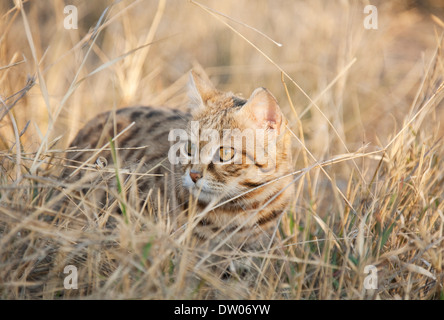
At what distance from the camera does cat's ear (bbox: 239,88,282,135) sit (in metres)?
2.74

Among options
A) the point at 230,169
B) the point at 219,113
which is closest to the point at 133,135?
the point at 219,113

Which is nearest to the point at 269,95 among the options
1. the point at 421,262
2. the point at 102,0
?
the point at 421,262

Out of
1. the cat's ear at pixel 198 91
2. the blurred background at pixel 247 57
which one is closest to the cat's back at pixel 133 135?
the cat's ear at pixel 198 91

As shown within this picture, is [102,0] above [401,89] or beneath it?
above

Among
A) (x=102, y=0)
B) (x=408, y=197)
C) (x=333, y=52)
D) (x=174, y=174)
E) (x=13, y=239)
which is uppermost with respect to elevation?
(x=102, y=0)

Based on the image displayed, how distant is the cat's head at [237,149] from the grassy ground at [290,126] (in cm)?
16

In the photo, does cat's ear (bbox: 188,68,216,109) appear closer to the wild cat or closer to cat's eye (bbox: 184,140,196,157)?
the wild cat

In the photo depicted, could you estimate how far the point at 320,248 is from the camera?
9.35 ft

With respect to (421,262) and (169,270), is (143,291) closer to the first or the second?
(169,270)

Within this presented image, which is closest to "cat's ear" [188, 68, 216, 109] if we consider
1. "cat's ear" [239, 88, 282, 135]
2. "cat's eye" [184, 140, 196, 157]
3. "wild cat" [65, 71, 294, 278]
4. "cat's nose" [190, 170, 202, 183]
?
"wild cat" [65, 71, 294, 278]

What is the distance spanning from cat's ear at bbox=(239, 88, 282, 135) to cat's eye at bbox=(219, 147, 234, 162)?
0.75ft

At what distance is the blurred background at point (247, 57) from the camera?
4.58m

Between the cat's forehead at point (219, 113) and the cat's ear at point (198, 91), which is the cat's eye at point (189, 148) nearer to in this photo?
the cat's forehead at point (219, 113)
